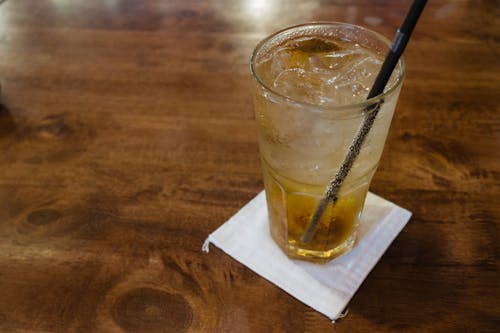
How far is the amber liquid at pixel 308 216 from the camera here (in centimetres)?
76

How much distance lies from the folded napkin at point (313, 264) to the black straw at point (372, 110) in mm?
61

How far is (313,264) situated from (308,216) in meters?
0.09

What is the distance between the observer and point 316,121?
641 mm

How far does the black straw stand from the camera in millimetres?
532

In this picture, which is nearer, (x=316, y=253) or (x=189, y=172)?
(x=316, y=253)

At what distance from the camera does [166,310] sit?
0.74 metres

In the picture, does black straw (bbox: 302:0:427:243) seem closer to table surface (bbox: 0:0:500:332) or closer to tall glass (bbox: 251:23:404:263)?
tall glass (bbox: 251:23:404:263)

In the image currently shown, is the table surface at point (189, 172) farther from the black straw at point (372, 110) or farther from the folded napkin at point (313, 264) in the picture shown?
the black straw at point (372, 110)

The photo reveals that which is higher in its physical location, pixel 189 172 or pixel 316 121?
pixel 316 121

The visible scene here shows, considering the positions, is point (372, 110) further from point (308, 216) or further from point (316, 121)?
point (308, 216)

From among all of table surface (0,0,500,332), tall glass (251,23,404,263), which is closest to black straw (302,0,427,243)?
tall glass (251,23,404,263)

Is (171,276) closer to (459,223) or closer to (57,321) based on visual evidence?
(57,321)

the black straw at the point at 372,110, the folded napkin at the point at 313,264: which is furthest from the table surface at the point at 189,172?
the black straw at the point at 372,110

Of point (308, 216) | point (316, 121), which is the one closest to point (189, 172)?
point (308, 216)
